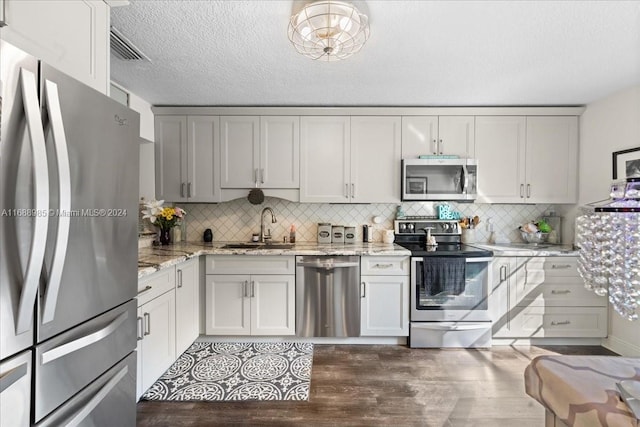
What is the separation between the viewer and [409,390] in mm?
2189

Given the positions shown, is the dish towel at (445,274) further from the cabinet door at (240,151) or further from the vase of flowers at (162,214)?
the vase of flowers at (162,214)

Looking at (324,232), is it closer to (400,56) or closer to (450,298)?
(450,298)

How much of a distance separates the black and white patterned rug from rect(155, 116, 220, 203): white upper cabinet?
154 cm

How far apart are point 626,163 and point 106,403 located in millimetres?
3990

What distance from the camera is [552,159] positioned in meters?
3.17

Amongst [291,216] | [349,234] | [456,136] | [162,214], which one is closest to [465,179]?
[456,136]

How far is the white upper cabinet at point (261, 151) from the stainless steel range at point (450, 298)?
1574 millimetres

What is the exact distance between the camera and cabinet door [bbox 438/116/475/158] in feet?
10.4

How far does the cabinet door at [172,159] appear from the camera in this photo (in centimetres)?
323

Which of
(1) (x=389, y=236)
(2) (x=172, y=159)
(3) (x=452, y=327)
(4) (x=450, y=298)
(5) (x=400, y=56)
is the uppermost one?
(5) (x=400, y=56)

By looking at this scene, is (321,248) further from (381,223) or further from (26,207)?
(26,207)

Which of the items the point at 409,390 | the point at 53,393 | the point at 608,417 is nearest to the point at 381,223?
the point at 409,390

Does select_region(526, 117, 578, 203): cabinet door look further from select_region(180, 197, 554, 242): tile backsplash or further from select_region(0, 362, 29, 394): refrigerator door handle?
select_region(0, 362, 29, 394): refrigerator door handle

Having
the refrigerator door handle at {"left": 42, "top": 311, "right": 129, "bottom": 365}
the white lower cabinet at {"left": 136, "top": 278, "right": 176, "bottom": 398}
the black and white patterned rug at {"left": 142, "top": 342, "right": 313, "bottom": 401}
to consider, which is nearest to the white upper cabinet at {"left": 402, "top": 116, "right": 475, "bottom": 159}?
the black and white patterned rug at {"left": 142, "top": 342, "right": 313, "bottom": 401}
